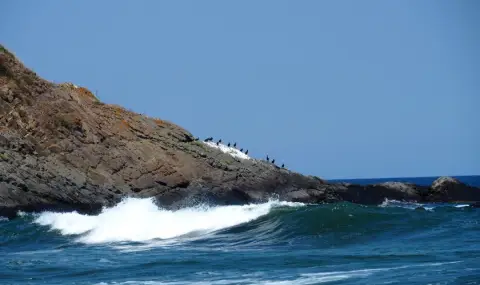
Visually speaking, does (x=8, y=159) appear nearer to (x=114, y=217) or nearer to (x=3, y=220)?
(x=3, y=220)

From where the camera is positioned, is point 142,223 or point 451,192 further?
point 451,192

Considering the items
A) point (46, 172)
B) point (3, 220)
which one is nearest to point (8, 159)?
point (46, 172)

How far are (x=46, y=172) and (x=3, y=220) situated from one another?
19.0 ft

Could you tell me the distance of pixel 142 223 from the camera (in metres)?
34.2

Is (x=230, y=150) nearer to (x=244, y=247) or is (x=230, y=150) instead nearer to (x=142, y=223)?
(x=142, y=223)

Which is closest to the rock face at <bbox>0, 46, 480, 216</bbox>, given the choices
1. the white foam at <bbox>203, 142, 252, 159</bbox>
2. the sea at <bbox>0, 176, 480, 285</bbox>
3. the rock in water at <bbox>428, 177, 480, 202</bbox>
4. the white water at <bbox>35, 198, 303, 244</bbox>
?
the white foam at <bbox>203, 142, 252, 159</bbox>

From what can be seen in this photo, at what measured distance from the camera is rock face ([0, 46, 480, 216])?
42.5 meters

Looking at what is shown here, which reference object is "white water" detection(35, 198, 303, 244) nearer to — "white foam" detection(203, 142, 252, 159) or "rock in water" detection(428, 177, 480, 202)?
"white foam" detection(203, 142, 252, 159)

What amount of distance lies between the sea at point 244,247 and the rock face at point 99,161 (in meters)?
3.46

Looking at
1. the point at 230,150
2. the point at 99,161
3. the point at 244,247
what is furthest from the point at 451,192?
the point at 244,247

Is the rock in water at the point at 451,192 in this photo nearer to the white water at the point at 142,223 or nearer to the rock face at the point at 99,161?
the rock face at the point at 99,161

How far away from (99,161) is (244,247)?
22.0 m

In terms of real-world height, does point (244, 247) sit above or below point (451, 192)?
Result: below

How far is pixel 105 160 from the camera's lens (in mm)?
46562
